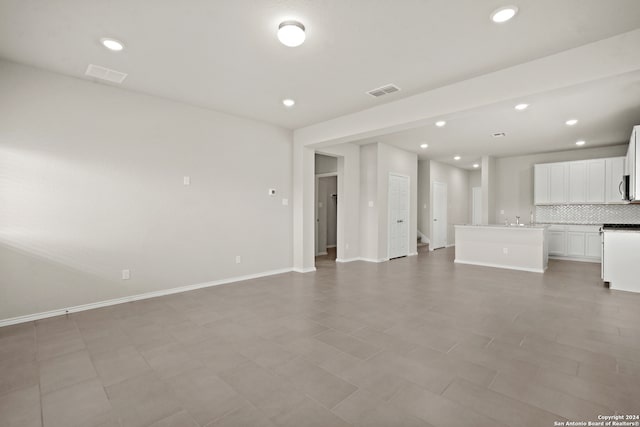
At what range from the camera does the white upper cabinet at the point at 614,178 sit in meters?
6.67

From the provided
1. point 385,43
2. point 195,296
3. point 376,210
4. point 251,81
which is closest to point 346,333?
point 195,296

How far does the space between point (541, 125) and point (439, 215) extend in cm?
433

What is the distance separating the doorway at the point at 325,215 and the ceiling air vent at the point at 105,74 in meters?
5.12

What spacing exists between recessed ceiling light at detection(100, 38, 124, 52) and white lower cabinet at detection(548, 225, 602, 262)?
938 cm

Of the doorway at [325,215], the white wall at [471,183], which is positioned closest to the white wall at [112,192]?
the doorway at [325,215]

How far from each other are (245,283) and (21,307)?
8.47 ft

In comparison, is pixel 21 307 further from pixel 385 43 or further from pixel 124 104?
pixel 385 43

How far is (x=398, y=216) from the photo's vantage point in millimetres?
7551

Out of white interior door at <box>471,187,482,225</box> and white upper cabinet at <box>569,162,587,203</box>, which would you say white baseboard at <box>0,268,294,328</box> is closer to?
white upper cabinet at <box>569,162,587,203</box>

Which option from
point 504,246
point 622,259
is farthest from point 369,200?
point 622,259

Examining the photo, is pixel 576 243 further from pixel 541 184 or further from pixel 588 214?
pixel 541 184

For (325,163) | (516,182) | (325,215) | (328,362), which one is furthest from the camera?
(325,215)

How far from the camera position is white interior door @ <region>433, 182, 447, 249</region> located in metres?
9.20

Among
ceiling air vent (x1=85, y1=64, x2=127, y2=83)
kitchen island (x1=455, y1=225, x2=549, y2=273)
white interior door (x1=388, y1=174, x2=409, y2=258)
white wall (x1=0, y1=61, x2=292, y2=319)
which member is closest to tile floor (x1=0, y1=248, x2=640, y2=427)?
white wall (x1=0, y1=61, x2=292, y2=319)
